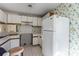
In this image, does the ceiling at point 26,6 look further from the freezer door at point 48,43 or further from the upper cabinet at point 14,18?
the freezer door at point 48,43

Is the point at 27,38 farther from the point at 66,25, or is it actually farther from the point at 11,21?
the point at 66,25

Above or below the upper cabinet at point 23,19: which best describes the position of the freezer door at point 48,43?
below

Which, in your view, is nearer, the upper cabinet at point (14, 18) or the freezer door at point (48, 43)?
the freezer door at point (48, 43)

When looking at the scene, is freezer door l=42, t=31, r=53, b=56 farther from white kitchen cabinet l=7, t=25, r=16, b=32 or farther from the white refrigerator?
white kitchen cabinet l=7, t=25, r=16, b=32

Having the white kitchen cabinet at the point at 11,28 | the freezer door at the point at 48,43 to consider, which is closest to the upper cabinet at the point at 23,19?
the white kitchen cabinet at the point at 11,28

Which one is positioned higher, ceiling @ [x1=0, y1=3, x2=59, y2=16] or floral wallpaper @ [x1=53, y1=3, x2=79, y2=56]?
ceiling @ [x1=0, y1=3, x2=59, y2=16]

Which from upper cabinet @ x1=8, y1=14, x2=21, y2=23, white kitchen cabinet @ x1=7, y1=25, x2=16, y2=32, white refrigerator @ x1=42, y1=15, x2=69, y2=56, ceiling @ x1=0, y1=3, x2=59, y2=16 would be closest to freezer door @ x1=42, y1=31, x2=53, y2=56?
white refrigerator @ x1=42, y1=15, x2=69, y2=56

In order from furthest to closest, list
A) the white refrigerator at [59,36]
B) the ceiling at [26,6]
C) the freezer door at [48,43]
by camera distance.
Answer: the ceiling at [26,6], the freezer door at [48,43], the white refrigerator at [59,36]

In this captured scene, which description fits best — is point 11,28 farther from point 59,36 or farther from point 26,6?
point 59,36

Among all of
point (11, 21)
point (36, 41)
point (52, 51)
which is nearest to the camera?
point (52, 51)

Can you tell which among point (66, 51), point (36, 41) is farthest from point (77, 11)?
point (36, 41)

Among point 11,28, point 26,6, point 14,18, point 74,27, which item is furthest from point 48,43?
point 14,18

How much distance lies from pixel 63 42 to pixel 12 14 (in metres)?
3.24

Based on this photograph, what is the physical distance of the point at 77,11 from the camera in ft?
7.65
